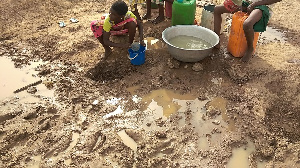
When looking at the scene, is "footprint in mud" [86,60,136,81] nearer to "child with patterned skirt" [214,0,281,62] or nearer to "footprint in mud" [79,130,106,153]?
"footprint in mud" [79,130,106,153]

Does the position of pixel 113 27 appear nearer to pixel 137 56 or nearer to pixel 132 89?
pixel 137 56

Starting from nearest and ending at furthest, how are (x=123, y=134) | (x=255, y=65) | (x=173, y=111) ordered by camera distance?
1. (x=123, y=134)
2. (x=173, y=111)
3. (x=255, y=65)

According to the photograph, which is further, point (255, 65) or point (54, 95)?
point (255, 65)

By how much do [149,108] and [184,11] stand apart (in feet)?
5.94

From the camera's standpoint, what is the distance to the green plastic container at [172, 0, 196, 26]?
393 cm

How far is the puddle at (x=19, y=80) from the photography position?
3.09 meters

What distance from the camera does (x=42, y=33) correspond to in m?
4.22

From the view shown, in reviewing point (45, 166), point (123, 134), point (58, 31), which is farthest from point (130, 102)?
point (58, 31)

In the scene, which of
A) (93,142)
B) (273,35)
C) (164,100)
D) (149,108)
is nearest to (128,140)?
(93,142)

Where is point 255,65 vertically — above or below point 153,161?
above

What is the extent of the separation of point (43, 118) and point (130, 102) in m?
0.97

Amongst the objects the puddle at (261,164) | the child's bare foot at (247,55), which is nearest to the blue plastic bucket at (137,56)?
the child's bare foot at (247,55)

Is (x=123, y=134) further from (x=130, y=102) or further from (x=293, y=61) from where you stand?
(x=293, y=61)

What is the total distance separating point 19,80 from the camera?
3.31 m
